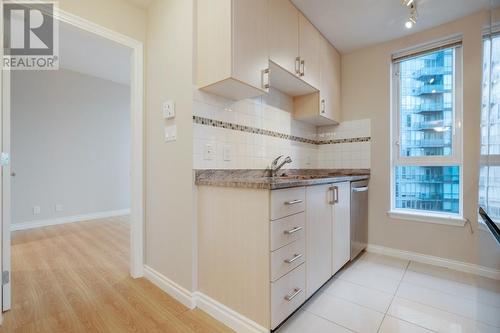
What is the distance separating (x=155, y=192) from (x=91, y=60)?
302cm

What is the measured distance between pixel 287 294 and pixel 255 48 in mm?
1618

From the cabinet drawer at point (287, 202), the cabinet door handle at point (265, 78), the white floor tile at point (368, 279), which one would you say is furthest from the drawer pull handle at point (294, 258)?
the cabinet door handle at point (265, 78)

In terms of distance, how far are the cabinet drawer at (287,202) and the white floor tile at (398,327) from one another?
847 millimetres

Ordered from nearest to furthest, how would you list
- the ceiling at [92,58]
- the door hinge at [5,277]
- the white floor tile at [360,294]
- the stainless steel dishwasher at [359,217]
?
1. the door hinge at [5,277]
2. the white floor tile at [360,294]
3. the stainless steel dishwasher at [359,217]
4. the ceiling at [92,58]

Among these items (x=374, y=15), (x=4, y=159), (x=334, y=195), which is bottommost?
(x=334, y=195)

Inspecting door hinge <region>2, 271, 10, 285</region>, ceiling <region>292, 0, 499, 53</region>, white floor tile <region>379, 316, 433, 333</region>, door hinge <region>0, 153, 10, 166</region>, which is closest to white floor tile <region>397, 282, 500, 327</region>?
white floor tile <region>379, 316, 433, 333</region>

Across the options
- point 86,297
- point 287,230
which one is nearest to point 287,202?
point 287,230

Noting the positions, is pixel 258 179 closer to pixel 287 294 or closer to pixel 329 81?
pixel 287 294

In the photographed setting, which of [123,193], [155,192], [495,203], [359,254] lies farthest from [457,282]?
[123,193]

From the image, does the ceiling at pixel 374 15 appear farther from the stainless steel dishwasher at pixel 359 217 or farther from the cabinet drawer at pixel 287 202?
the cabinet drawer at pixel 287 202

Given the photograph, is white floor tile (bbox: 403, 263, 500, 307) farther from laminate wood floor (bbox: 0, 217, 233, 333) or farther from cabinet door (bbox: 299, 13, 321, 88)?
cabinet door (bbox: 299, 13, 321, 88)

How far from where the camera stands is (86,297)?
5.54 feet

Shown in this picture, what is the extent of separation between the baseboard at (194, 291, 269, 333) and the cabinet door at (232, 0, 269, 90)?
1475 mm

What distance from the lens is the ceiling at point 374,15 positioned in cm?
201
